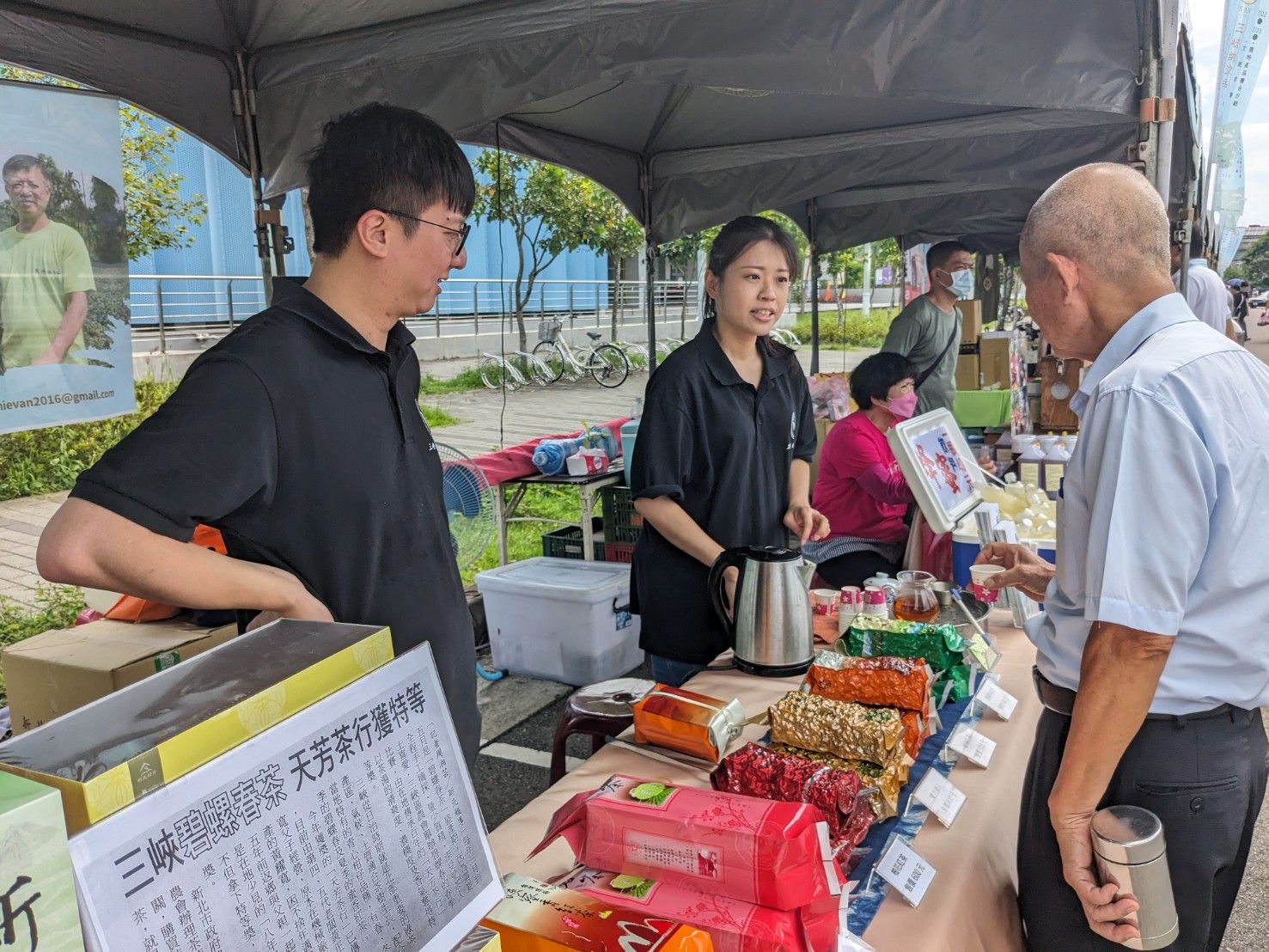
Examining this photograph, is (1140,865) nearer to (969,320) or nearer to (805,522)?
(805,522)

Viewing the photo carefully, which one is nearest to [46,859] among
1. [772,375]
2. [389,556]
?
[389,556]

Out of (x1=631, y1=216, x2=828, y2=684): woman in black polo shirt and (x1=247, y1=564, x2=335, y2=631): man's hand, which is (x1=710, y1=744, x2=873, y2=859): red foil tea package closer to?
(x1=247, y1=564, x2=335, y2=631): man's hand

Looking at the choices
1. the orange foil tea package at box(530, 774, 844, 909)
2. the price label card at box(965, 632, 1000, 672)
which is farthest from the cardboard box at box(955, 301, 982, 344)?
the orange foil tea package at box(530, 774, 844, 909)

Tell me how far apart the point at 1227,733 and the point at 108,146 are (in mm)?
3238

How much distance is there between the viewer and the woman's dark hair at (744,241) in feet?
7.16

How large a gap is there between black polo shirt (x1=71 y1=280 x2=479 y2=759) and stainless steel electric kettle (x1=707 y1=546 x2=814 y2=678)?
62 cm

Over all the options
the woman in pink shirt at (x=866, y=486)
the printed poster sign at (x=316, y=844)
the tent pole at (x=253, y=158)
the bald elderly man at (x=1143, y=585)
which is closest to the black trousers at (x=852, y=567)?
the woman in pink shirt at (x=866, y=486)

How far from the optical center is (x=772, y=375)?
231 centimetres

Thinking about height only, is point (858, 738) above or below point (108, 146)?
below

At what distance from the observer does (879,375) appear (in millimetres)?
3629

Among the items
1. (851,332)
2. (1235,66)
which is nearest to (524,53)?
(1235,66)

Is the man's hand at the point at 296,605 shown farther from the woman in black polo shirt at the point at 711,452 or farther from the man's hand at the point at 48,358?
the man's hand at the point at 48,358

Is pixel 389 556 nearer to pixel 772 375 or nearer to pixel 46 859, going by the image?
pixel 46 859

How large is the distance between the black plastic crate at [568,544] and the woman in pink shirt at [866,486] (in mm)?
1506
